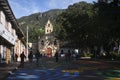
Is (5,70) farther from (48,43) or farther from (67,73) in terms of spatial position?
(48,43)

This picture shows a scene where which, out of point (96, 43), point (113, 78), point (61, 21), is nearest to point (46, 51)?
point (61, 21)

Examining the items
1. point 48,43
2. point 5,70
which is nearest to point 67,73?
point 5,70

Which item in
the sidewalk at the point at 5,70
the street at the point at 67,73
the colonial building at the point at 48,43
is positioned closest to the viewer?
the sidewalk at the point at 5,70

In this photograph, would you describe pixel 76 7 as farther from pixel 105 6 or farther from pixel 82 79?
pixel 82 79

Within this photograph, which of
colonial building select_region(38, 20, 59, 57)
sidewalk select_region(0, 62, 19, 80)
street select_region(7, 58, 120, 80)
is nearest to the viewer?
sidewalk select_region(0, 62, 19, 80)

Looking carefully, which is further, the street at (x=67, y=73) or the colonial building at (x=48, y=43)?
the colonial building at (x=48, y=43)

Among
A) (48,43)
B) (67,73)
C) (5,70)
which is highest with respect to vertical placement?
(48,43)

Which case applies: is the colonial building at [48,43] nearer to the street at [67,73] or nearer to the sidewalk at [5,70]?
the sidewalk at [5,70]

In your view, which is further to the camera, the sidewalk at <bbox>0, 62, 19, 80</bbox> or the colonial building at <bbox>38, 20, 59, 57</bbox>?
the colonial building at <bbox>38, 20, 59, 57</bbox>

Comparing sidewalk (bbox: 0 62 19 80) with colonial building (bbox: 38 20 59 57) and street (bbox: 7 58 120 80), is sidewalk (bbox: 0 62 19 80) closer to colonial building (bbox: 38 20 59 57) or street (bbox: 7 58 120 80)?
street (bbox: 7 58 120 80)

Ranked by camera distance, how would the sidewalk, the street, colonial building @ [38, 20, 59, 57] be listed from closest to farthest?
the sidewalk < the street < colonial building @ [38, 20, 59, 57]

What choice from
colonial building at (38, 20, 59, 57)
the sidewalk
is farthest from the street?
colonial building at (38, 20, 59, 57)

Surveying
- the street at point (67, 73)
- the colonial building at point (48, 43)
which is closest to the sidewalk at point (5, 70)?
the street at point (67, 73)

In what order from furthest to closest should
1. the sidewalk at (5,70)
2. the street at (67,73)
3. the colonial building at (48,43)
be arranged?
the colonial building at (48,43) < the street at (67,73) < the sidewalk at (5,70)
